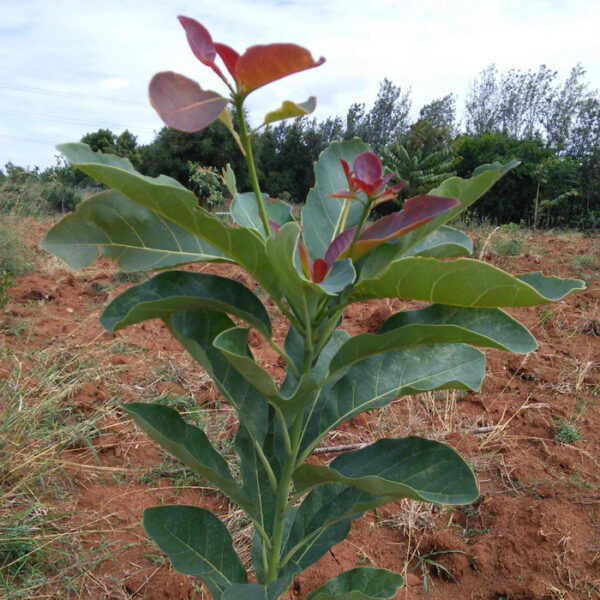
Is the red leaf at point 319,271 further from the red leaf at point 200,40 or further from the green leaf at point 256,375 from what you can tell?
the red leaf at point 200,40

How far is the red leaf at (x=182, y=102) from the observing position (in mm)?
604

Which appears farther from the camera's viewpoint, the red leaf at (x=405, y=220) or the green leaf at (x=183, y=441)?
the green leaf at (x=183, y=441)

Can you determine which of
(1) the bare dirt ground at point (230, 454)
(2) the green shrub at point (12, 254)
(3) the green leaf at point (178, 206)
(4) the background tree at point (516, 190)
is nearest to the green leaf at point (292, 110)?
(3) the green leaf at point (178, 206)

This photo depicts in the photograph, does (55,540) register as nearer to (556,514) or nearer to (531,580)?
(531,580)

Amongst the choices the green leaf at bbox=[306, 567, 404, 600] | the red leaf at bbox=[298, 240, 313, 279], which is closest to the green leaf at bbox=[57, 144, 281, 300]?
the red leaf at bbox=[298, 240, 313, 279]

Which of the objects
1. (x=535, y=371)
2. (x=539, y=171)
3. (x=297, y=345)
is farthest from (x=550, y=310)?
(x=539, y=171)

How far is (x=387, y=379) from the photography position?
1052 millimetres

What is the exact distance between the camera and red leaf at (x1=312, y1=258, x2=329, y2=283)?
74 centimetres

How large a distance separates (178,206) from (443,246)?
0.43 meters

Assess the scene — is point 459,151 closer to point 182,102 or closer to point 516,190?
point 516,190

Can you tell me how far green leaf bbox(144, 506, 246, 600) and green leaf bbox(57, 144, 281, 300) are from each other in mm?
602

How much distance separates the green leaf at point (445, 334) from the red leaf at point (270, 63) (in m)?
Answer: 0.40

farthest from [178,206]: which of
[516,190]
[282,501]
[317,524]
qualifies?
[516,190]

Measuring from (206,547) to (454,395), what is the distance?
182 centimetres
